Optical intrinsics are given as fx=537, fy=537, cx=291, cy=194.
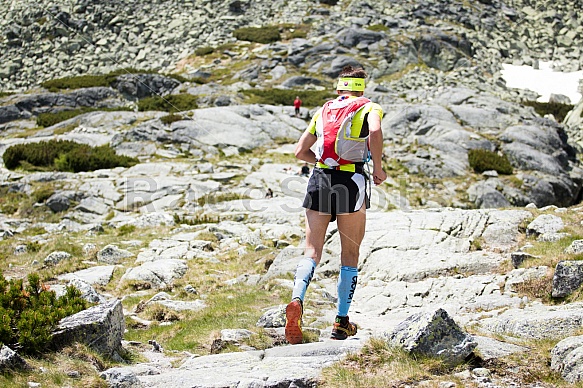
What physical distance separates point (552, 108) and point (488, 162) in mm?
18874

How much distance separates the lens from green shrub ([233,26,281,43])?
→ 49656 mm

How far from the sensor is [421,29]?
161 feet

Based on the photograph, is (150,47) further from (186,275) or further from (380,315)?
(380,315)

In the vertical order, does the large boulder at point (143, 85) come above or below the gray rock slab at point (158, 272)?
below

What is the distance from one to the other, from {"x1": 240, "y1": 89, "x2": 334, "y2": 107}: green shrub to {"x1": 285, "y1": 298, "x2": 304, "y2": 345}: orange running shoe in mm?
29974

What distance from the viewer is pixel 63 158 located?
2325 cm

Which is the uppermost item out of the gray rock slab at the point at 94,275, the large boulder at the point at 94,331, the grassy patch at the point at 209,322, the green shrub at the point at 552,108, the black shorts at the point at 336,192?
the black shorts at the point at 336,192

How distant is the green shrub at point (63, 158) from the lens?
23234 millimetres

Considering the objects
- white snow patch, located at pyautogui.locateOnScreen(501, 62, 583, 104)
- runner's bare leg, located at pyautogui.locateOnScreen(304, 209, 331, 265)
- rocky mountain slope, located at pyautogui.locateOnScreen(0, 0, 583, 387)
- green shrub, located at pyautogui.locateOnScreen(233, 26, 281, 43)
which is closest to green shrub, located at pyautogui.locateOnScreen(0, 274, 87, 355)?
rocky mountain slope, located at pyautogui.locateOnScreen(0, 0, 583, 387)

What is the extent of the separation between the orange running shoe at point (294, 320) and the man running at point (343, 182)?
0.5 inches

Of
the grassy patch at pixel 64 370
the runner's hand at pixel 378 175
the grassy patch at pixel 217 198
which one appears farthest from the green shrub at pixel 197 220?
the runner's hand at pixel 378 175

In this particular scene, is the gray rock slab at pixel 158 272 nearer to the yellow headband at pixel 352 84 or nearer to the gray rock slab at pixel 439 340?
the yellow headband at pixel 352 84

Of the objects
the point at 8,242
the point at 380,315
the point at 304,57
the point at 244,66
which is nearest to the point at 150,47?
the point at 244,66

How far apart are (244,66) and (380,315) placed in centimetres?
3967
